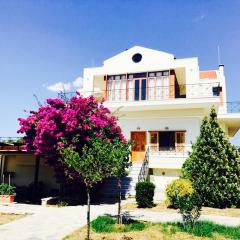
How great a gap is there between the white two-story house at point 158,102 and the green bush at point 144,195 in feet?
17.3

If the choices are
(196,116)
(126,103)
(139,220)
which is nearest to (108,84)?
(126,103)

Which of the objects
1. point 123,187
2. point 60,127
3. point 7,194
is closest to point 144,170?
point 123,187

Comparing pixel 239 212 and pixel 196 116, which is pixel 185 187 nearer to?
pixel 239 212

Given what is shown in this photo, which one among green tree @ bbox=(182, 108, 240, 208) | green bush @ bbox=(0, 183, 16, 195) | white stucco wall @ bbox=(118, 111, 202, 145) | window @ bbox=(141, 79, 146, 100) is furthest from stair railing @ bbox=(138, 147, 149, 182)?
green bush @ bbox=(0, 183, 16, 195)

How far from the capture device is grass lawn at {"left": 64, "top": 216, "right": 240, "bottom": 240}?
8.43 m

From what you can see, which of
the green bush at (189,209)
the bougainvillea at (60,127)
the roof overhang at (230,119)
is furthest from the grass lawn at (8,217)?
the roof overhang at (230,119)

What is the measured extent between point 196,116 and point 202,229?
11.8 metres

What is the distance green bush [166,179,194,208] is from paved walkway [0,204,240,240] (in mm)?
1003

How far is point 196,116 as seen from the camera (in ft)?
64.9

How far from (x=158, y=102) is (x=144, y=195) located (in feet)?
26.3

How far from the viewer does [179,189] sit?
12586mm

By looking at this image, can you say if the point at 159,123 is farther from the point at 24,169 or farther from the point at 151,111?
the point at 24,169

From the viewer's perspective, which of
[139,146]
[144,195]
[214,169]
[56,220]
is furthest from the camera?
[139,146]

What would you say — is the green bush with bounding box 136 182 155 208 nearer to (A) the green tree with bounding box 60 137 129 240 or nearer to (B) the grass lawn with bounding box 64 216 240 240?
(B) the grass lawn with bounding box 64 216 240 240
